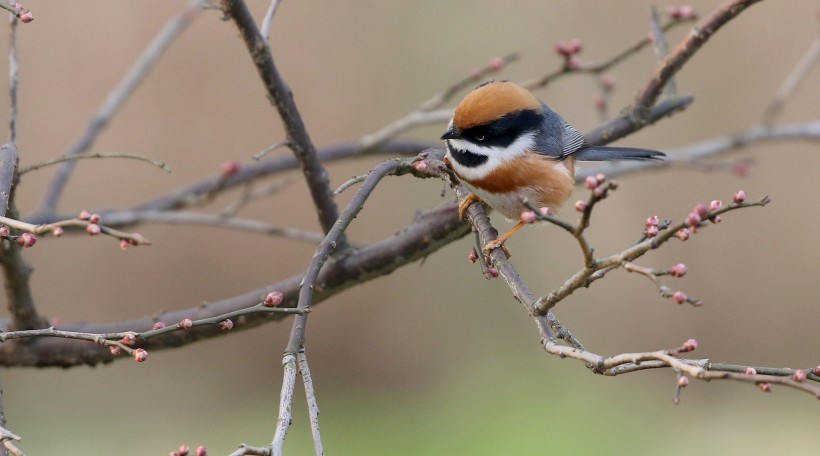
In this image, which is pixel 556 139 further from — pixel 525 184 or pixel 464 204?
pixel 464 204

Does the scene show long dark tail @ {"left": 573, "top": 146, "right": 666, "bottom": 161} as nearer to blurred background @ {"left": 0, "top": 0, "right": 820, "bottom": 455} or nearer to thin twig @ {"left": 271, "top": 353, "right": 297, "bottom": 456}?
thin twig @ {"left": 271, "top": 353, "right": 297, "bottom": 456}

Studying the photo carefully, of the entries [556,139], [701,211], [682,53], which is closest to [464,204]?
[556,139]

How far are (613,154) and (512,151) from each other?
41 cm

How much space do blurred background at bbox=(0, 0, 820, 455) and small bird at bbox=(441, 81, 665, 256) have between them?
7.74ft

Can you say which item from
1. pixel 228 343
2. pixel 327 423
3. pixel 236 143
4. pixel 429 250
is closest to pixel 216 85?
→ pixel 236 143

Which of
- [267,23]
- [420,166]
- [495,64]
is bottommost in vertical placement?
[420,166]

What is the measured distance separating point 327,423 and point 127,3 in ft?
9.40

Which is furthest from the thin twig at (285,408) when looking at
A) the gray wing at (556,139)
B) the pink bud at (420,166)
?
the gray wing at (556,139)

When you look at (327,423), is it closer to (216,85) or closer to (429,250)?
(216,85)

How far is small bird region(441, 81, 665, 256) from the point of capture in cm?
271

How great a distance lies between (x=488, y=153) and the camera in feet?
9.16

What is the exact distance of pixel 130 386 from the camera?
565cm

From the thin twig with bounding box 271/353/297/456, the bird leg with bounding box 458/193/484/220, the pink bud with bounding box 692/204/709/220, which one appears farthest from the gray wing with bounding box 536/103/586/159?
the thin twig with bounding box 271/353/297/456

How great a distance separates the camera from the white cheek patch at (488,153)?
2.68 metres
